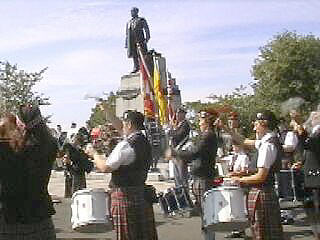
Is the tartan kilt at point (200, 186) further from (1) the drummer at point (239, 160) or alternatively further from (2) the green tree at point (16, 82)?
(2) the green tree at point (16, 82)

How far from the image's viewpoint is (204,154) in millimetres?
6953

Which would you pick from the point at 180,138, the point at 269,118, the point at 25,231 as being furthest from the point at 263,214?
the point at 180,138

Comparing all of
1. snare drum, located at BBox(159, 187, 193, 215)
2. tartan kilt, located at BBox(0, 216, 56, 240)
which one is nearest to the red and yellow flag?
snare drum, located at BBox(159, 187, 193, 215)

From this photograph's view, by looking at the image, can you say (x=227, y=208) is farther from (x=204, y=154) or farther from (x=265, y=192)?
(x=204, y=154)

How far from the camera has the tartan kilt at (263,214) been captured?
585 cm

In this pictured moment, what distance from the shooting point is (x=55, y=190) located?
50.1 feet

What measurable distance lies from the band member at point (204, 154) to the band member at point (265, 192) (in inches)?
37.4

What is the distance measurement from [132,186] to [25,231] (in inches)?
68.9

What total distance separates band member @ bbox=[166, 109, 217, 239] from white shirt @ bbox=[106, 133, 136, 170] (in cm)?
125

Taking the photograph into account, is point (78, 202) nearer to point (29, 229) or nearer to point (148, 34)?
point (29, 229)

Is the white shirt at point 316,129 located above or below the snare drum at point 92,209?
above

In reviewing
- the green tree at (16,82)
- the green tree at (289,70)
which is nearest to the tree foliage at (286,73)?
the green tree at (289,70)

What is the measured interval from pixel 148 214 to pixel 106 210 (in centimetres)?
41

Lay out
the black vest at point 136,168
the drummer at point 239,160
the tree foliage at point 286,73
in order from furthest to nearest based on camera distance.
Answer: the tree foliage at point 286,73
the drummer at point 239,160
the black vest at point 136,168
